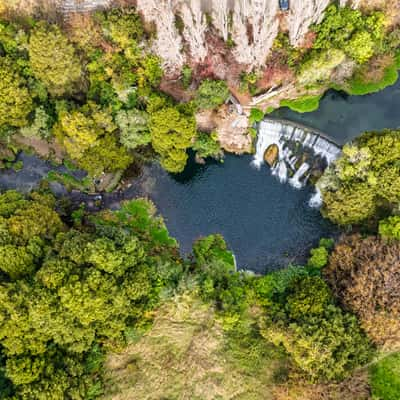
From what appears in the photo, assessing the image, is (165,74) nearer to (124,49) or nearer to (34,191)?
(124,49)

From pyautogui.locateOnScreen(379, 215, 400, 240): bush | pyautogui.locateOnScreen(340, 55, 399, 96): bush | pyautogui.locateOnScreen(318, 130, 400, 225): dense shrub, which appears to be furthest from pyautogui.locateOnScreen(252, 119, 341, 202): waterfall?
pyautogui.locateOnScreen(379, 215, 400, 240): bush

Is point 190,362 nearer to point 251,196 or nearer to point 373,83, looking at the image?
point 251,196

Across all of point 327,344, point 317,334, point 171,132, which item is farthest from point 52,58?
point 327,344

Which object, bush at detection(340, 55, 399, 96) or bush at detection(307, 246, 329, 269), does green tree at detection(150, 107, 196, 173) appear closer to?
bush at detection(307, 246, 329, 269)

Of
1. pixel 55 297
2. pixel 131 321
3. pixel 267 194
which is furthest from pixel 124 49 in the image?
pixel 131 321

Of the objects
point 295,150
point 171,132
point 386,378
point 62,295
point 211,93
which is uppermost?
point 211,93
